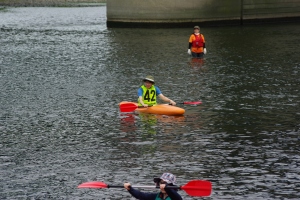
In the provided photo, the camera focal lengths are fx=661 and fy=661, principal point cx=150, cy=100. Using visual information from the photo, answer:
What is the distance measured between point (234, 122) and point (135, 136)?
4112 millimetres

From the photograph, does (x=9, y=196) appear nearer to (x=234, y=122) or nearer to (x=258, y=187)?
(x=258, y=187)

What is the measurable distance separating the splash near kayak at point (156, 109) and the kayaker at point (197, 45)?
1380 cm

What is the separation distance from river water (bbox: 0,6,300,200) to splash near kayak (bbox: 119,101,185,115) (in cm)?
29

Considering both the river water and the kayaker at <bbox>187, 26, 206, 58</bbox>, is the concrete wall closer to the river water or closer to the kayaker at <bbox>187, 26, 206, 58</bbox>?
the river water

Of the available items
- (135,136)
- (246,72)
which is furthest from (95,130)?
(246,72)

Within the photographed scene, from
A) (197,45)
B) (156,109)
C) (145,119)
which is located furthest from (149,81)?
(197,45)

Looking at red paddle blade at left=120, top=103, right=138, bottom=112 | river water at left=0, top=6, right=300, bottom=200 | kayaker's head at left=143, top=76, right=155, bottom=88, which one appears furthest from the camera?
red paddle blade at left=120, top=103, right=138, bottom=112

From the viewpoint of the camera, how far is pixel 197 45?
40219 mm

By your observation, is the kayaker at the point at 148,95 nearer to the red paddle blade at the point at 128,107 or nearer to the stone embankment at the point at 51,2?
the red paddle blade at the point at 128,107

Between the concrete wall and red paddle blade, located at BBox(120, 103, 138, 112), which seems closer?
red paddle blade, located at BBox(120, 103, 138, 112)

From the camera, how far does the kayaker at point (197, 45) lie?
3941cm

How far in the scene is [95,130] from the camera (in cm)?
2370

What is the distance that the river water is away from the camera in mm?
18188

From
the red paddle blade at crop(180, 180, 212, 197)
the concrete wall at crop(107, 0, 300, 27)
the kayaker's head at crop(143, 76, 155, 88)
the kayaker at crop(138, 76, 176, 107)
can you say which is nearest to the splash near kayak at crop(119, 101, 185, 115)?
the kayaker at crop(138, 76, 176, 107)
